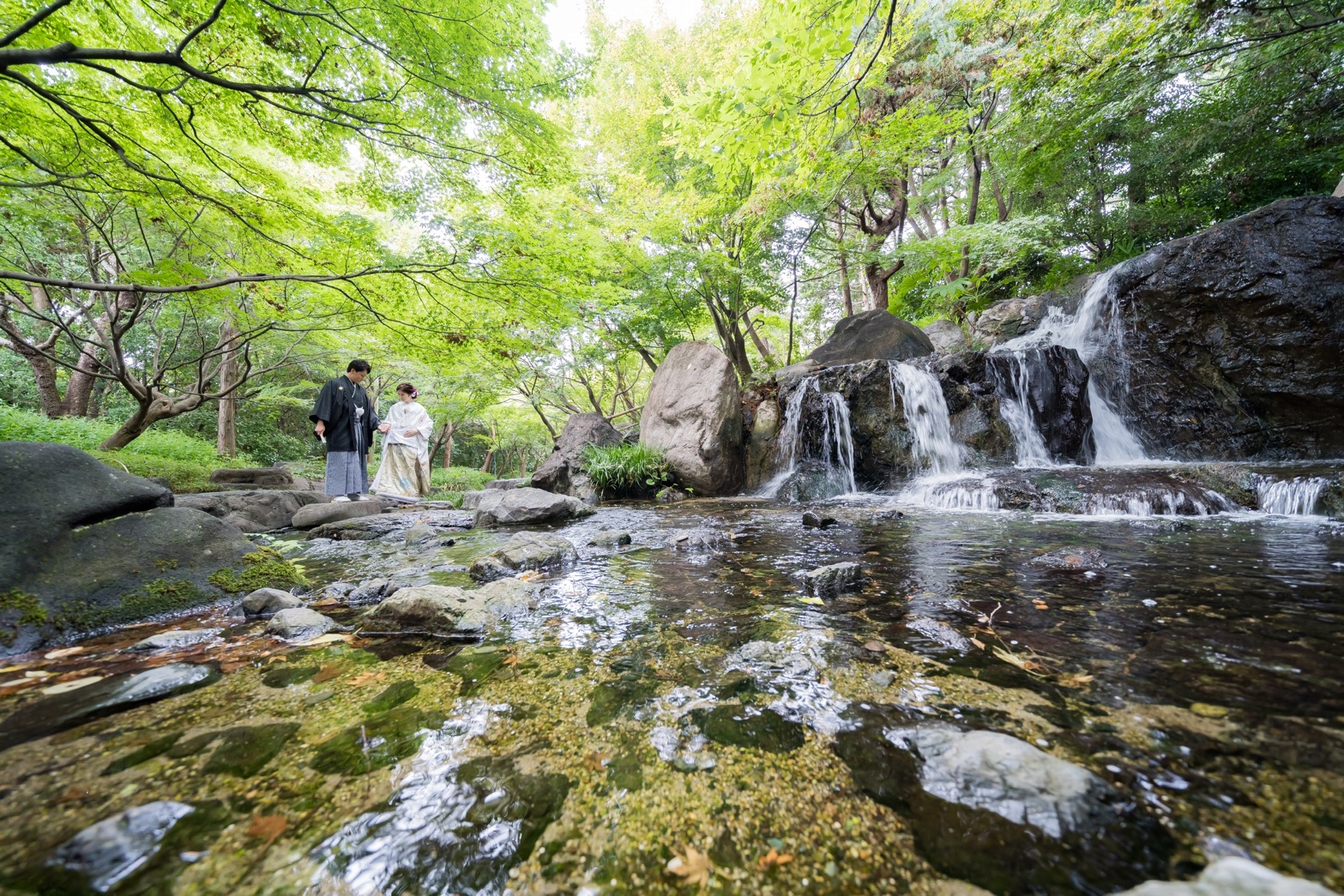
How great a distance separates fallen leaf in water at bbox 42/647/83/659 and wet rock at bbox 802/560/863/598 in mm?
3833

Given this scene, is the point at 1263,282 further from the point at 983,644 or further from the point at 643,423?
the point at 643,423

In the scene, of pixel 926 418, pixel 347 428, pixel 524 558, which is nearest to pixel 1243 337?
pixel 926 418

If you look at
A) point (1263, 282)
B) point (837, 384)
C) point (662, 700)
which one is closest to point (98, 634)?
point (662, 700)

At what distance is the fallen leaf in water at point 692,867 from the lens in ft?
3.26

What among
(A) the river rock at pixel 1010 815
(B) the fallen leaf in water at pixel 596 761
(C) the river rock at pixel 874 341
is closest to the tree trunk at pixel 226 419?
(C) the river rock at pixel 874 341

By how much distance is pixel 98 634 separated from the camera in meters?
2.45

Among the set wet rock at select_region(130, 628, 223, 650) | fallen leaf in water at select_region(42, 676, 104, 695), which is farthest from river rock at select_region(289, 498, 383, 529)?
fallen leaf in water at select_region(42, 676, 104, 695)

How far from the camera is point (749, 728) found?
1545 mm

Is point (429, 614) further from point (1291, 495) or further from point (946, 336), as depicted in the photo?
point (946, 336)

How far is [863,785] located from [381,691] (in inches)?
70.5

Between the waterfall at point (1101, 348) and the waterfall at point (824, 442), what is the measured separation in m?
3.62

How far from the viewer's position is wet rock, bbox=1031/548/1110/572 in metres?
3.17

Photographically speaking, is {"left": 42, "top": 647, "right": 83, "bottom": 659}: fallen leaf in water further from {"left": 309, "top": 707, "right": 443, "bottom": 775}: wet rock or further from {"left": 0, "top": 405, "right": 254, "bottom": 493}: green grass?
{"left": 0, "top": 405, "right": 254, "bottom": 493}: green grass

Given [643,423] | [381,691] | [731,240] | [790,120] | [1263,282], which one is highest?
[731,240]
